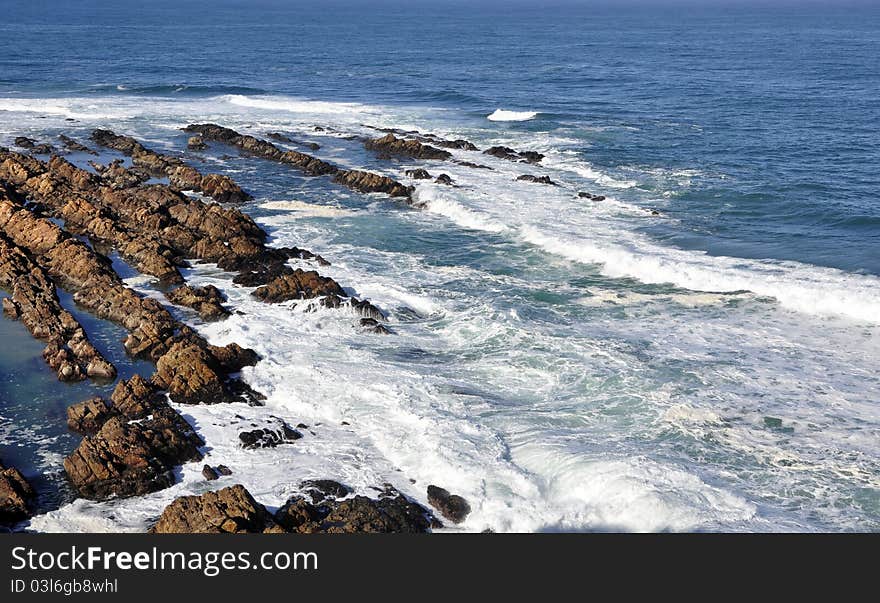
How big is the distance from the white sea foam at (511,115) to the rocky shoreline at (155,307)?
806 inches

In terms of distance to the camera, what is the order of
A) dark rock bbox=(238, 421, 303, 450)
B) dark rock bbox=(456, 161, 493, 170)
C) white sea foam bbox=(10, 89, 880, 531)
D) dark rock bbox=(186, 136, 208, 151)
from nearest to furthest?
white sea foam bbox=(10, 89, 880, 531)
dark rock bbox=(238, 421, 303, 450)
dark rock bbox=(456, 161, 493, 170)
dark rock bbox=(186, 136, 208, 151)

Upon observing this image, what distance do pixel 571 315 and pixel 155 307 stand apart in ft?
41.2

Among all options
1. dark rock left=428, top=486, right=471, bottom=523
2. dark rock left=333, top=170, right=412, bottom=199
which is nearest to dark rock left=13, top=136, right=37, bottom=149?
dark rock left=333, top=170, right=412, bottom=199

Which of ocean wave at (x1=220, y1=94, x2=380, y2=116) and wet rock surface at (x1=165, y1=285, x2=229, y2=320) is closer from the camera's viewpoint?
wet rock surface at (x1=165, y1=285, x2=229, y2=320)

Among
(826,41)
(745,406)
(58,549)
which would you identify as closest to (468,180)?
(745,406)

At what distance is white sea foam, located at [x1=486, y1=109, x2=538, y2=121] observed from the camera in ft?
202

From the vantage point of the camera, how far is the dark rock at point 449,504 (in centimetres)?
1662

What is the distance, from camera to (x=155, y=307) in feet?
82.0

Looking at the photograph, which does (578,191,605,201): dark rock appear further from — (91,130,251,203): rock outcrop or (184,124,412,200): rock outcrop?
(91,130,251,203): rock outcrop

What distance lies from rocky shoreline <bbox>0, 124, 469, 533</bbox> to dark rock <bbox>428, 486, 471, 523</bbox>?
0.03 meters

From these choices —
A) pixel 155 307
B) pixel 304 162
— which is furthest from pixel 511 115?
pixel 155 307

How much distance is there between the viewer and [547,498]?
17281 millimetres

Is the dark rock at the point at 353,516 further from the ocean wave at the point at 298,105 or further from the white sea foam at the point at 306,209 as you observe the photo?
the ocean wave at the point at 298,105

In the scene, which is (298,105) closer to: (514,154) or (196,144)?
(196,144)
